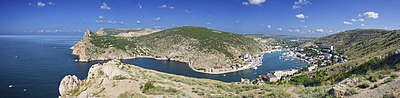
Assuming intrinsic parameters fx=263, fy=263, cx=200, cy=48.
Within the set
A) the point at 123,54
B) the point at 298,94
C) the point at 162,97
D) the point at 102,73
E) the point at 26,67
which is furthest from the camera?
the point at 123,54

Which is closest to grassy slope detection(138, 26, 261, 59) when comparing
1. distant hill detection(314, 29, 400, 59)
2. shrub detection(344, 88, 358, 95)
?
distant hill detection(314, 29, 400, 59)

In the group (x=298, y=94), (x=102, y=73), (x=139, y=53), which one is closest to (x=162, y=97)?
(x=298, y=94)

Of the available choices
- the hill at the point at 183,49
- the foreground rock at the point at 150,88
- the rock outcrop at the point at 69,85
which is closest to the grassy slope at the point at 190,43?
the hill at the point at 183,49

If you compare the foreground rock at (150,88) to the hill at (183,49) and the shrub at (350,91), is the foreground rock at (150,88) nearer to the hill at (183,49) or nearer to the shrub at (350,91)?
the shrub at (350,91)

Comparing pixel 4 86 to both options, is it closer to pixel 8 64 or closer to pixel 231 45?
pixel 8 64

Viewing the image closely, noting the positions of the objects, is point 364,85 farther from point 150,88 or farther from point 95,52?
point 95,52

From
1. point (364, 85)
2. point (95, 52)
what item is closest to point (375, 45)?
point (364, 85)
